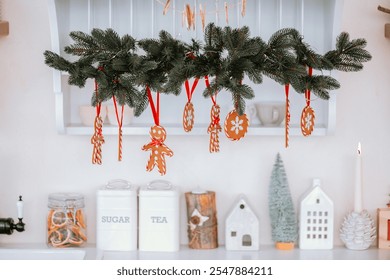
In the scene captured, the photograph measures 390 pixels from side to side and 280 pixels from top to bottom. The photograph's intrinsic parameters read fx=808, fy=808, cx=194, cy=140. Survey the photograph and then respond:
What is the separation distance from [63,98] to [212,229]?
0.63 m

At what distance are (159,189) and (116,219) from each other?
0.55ft

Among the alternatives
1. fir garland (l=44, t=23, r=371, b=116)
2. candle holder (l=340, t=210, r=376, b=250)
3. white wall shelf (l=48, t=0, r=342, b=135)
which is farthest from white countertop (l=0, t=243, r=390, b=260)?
fir garland (l=44, t=23, r=371, b=116)

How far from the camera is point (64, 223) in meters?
2.57

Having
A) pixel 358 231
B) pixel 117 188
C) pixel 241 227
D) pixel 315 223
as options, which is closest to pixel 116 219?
pixel 117 188

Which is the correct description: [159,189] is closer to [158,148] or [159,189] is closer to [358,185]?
[158,148]

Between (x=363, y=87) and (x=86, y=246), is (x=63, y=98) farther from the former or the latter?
(x=363, y=87)

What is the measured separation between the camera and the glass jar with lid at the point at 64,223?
2.57 meters

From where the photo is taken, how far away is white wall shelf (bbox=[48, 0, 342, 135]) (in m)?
2.52

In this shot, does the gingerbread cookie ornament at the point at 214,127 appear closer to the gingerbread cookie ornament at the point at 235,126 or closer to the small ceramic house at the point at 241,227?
the gingerbread cookie ornament at the point at 235,126

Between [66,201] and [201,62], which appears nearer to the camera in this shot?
[201,62]

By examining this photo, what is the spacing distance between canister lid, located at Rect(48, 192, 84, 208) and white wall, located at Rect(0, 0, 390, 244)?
0.07 metres

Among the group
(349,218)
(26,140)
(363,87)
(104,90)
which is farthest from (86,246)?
(363,87)
